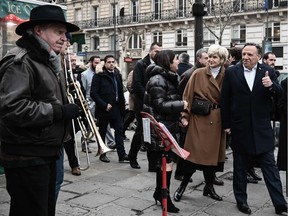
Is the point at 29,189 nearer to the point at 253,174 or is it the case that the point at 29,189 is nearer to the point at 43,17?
the point at 43,17

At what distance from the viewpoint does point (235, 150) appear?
16.2 ft

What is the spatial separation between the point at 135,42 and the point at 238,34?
1262 centimetres

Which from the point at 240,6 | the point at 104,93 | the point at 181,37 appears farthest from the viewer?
the point at 181,37

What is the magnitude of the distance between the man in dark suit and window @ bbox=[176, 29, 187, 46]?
3628cm

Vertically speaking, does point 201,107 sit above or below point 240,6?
below

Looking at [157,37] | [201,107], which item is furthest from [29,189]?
[157,37]

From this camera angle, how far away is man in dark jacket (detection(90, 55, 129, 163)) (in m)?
7.34

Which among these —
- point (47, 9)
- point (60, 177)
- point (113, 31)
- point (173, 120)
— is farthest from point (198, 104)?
point (113, 31)

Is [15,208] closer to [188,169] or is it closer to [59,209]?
[59,209]

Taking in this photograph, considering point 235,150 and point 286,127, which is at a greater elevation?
point 286,127

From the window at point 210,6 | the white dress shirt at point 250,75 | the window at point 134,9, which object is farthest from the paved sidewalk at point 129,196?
the window at point 134,9

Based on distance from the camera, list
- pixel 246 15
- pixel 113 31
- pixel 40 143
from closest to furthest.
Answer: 1. pixel 40 143
2. pixel 246 15
3. pixel 113 31

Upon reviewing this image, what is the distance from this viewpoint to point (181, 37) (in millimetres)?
40938

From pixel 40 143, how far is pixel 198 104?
276 centimetres
